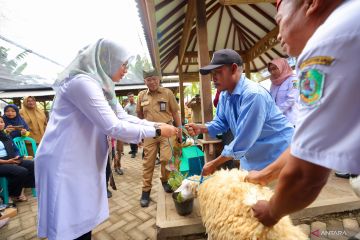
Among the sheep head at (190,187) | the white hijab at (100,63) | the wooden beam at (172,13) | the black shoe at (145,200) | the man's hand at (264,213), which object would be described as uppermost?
the wooden beam at (172,13)

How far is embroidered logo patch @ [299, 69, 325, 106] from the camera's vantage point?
60cm

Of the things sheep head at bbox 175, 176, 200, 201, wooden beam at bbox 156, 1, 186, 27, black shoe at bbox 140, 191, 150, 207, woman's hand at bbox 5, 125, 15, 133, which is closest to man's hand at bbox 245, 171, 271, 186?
sheep head at bbox 175, 176, 200, 201

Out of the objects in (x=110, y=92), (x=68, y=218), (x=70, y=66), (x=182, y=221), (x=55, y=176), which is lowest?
(x=182, y=221)

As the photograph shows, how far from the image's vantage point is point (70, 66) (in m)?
1.76

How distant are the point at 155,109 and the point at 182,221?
7.25ft

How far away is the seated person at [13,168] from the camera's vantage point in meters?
3.94

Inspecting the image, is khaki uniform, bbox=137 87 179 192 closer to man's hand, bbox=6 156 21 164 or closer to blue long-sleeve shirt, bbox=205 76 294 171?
blue long-sleeve shirt, bbox=205 76 294 171

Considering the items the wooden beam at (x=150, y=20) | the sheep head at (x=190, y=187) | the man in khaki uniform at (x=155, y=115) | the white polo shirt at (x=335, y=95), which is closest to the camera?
the white polo shirt at (x=335, y=95)

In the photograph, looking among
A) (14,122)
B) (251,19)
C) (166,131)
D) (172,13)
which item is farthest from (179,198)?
(251,19)

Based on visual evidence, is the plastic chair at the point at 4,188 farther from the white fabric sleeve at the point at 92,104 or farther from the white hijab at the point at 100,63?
the white fabric sleeve at the point at 92,104

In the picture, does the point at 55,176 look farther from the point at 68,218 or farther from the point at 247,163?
the point at 247,163

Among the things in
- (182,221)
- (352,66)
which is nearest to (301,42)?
(352,66)

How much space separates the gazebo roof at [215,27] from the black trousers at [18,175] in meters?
3.58

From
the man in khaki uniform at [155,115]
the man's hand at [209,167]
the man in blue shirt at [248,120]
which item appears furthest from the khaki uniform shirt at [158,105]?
the man's hand at [209,167]
